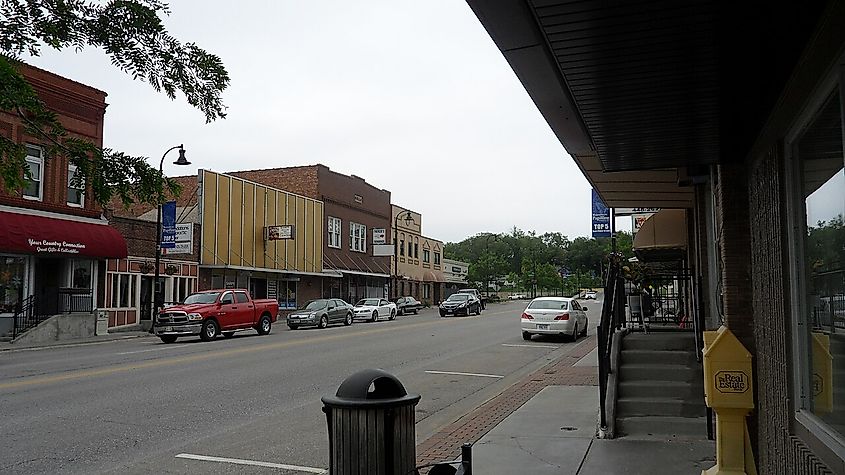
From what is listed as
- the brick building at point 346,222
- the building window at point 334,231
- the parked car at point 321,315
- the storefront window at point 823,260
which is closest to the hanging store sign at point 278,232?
the parked car at point 321,315

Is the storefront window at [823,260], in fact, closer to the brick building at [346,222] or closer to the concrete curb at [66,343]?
the concrete curb at [66,343]

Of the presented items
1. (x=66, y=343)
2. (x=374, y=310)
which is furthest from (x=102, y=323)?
(x=374, y=310)

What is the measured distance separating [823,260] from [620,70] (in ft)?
5.40

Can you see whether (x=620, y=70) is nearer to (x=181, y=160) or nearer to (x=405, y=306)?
(x=181, y=160)

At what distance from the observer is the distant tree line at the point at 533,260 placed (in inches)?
3472

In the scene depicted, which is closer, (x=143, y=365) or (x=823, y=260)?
(x=823, y=260)

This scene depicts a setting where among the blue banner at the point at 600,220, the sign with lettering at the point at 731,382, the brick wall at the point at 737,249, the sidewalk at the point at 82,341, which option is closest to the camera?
the sign with lettering at the point at 731,382

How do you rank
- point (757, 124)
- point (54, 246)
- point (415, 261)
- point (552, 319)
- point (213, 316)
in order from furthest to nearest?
point (415, 261) → point (54, 246) → point (213, 316) → point (552, 319) → point (757, 124)

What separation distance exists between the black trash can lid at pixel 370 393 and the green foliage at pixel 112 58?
1.87m

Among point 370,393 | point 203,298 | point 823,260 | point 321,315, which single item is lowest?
point 321,315

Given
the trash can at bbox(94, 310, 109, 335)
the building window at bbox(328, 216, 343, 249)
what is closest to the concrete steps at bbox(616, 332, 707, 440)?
the trash can at bbox(94, 310, 109, 335)

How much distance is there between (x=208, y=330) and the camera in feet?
81.8

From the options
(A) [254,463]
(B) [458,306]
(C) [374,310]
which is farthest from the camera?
(B) [458,306]

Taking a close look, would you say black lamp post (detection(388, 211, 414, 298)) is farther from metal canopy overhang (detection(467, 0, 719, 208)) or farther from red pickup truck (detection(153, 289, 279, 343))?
metal canopy overhang (detection(467, 0, 719, 208))
